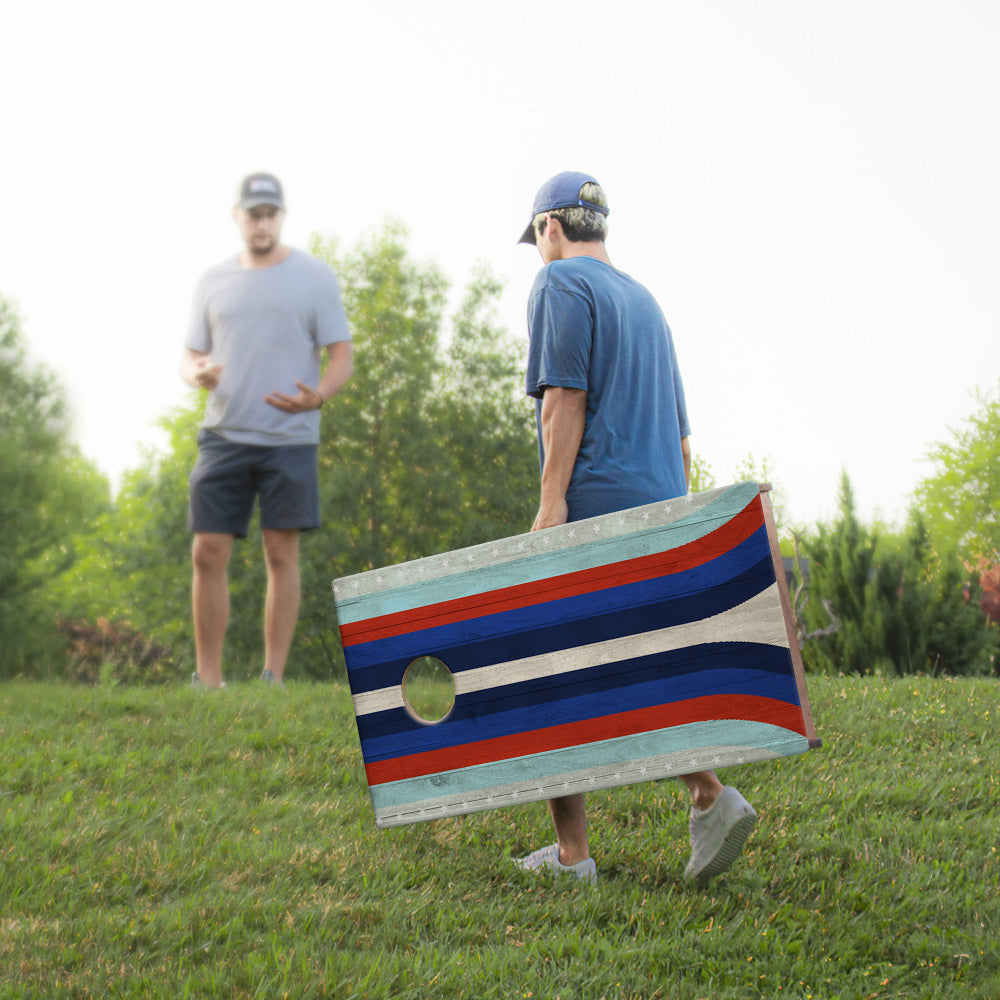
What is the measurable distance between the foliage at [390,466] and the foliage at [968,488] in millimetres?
20196

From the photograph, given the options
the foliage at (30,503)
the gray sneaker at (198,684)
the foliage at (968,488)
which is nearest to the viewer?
the gray sneaker at (198,684)

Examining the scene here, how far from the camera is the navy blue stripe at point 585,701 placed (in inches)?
95.9

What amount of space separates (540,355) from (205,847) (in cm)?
190

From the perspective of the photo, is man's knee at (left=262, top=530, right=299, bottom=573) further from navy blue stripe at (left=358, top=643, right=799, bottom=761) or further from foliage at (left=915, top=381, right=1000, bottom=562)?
foliage at (left=915, top=381, right=1000, bottom=562)

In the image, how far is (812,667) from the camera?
9.46 metres

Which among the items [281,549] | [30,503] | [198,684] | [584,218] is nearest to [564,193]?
[584,218]

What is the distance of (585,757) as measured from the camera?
2521 millimetres

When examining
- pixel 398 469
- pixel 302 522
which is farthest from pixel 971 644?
pixel 398 469

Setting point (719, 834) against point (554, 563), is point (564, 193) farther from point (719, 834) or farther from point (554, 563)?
point (719, 834)

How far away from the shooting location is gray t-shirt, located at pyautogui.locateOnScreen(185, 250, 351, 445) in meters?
5.20

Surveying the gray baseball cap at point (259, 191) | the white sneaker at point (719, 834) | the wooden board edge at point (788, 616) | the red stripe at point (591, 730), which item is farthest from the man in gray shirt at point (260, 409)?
the wooden board edge at point (788, 616)

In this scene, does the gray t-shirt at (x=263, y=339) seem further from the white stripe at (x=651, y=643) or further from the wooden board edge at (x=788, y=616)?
the wooden board edge at (x=788, y=616)

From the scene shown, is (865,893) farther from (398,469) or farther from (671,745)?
(398,469)

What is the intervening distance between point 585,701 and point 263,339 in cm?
342
